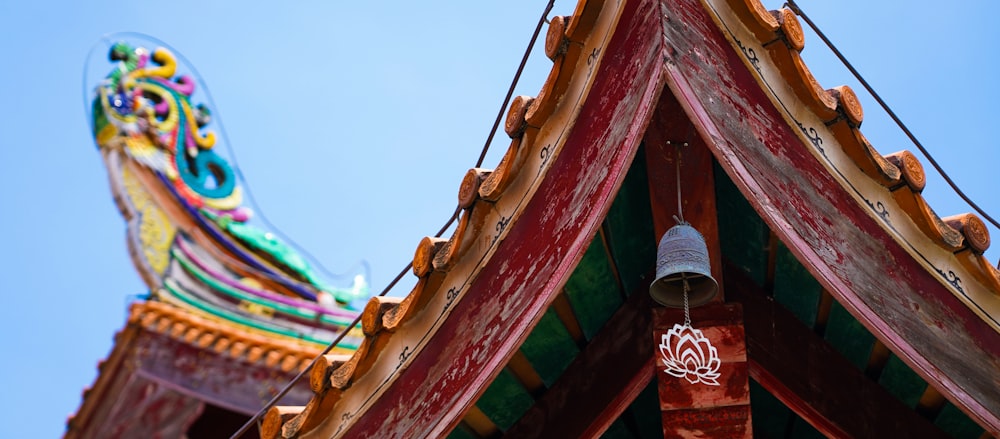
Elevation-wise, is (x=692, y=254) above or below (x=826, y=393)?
above

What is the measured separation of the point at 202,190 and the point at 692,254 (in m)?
8.49

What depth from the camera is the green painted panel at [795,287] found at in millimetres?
4445

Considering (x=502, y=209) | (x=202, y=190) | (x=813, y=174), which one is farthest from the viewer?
(x=202, y=190)

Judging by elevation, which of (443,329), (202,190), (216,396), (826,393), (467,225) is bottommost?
(216,396)

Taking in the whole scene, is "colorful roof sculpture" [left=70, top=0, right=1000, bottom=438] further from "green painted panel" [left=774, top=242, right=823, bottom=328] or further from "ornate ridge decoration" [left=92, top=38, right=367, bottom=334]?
"ornate ridge decoration" [left=92, top=38, right=367, bottom=334]

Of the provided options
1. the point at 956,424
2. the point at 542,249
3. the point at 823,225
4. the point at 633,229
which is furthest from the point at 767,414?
the point at 542,249

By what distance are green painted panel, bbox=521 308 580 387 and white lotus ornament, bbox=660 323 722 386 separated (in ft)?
1.84

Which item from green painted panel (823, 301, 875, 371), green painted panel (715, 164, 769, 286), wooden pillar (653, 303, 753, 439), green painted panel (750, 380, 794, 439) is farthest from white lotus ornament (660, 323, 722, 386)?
green painted panel (750, 380, 794, 439)

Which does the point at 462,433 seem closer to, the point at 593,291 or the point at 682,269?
Result: the point at 593,291

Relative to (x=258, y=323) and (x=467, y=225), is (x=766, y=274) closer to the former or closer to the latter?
(x=467, y=225)

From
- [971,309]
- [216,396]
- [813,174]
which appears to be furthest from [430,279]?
[216,396]

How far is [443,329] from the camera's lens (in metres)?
4.56

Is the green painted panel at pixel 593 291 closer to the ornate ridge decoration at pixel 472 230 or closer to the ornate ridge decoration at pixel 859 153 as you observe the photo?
the ornate ridge decoration at pixel 472 230

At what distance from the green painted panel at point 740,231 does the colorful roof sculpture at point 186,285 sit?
20.3ft
